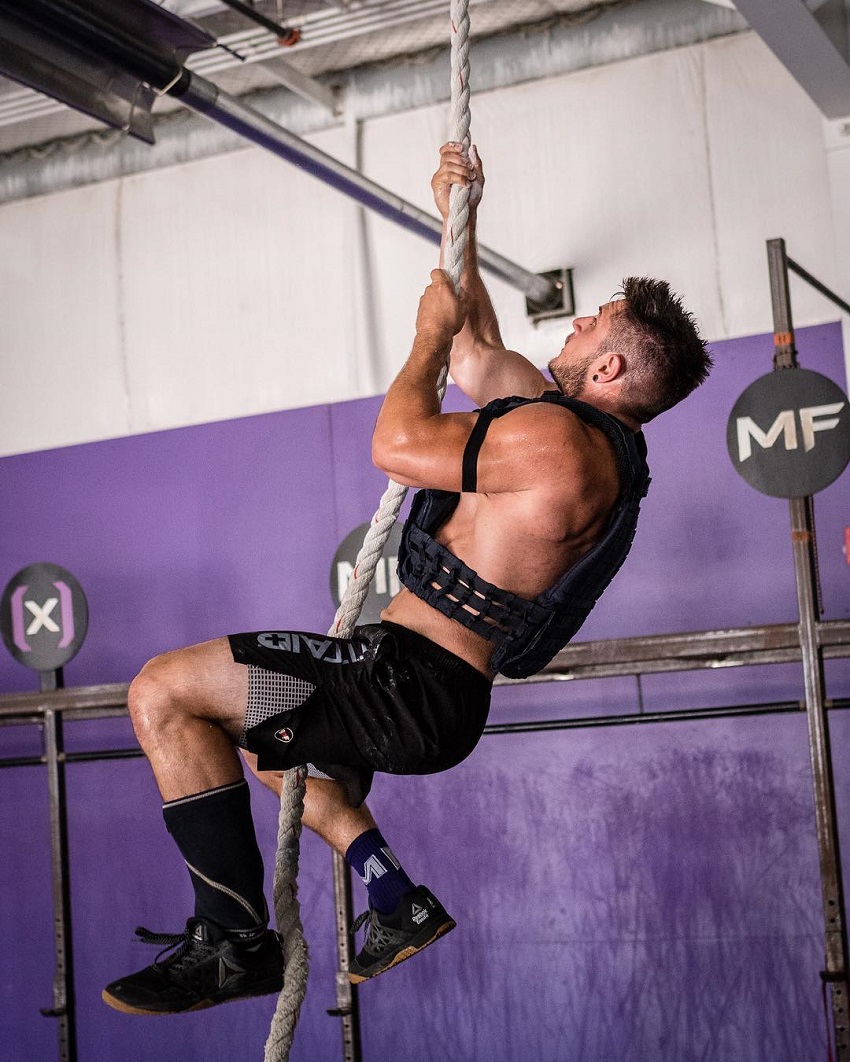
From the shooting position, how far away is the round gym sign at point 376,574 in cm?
473

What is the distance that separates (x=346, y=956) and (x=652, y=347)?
283cm

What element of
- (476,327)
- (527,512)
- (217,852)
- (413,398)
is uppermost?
(476,327)

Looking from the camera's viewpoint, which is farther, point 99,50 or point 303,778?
point 99,50

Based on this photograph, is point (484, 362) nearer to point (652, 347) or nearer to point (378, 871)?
point (652, 347)

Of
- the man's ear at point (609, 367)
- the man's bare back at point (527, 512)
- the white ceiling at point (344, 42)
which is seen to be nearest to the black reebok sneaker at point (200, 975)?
the man's bare back at point (527, 512)

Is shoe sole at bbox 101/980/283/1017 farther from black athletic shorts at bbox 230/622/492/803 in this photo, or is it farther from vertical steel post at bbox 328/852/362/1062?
vertical steel post at bbox 328/852/362/1062

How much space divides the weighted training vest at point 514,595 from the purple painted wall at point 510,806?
256 centimetres

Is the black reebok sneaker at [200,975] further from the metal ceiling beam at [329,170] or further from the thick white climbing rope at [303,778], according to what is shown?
the metal ceiling beam at [329,170]

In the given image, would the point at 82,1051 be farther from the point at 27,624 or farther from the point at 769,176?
the point at 769,176

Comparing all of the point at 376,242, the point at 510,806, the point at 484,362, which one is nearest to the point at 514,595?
the point at 484,362

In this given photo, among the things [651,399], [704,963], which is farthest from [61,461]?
[651,399]

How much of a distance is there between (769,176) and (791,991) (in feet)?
10.1

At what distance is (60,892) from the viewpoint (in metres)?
4.95

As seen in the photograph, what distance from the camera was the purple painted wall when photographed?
4.82m
